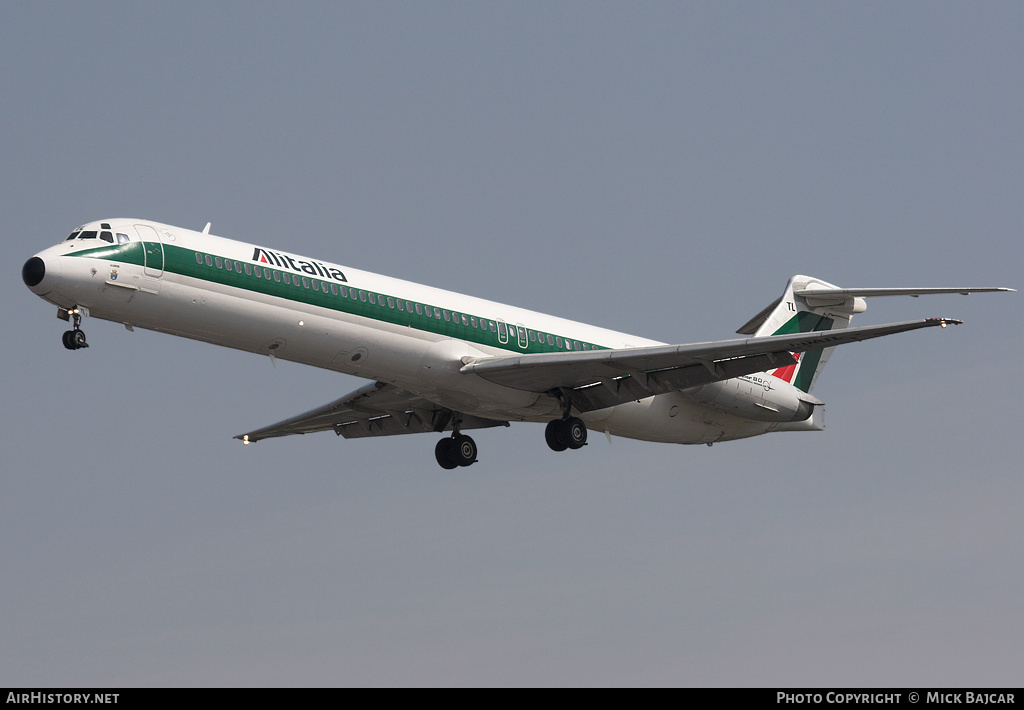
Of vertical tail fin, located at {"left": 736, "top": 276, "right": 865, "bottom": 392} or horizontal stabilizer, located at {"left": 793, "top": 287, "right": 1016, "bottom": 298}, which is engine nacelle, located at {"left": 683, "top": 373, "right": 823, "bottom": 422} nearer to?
vertical tail fin, located at {"left": 736, "top": 276, "right": 865, "bottom": 392}

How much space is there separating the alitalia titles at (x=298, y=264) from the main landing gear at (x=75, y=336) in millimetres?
3666

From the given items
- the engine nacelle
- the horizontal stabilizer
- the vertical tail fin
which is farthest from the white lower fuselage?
the horizontal stabilizer

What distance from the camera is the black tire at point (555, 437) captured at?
3172 cm

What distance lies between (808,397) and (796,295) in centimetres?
316

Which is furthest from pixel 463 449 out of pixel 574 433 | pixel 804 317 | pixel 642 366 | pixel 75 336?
pixel 75 336

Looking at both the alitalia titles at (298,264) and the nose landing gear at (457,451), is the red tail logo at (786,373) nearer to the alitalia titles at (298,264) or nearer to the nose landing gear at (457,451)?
the nose landing gear at (457,451)

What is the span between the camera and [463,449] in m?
34.3

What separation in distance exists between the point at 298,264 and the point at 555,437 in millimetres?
7459

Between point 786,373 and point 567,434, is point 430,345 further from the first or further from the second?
point 786,373

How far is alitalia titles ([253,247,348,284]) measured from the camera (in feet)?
91.9

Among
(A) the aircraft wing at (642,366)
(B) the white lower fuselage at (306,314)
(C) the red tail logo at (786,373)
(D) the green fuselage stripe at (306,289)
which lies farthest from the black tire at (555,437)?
(C) the red tail logo at (786,373)

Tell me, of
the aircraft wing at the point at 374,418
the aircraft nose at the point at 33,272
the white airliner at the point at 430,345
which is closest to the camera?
the aircraft nose at the point at 33,272

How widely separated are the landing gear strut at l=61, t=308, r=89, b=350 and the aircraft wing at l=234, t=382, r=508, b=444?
314 inches
